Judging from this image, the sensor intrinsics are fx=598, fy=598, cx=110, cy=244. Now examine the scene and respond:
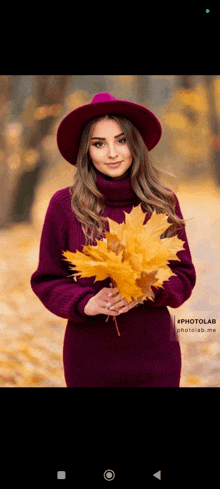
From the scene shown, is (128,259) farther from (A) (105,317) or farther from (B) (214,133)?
(B) (214,133)

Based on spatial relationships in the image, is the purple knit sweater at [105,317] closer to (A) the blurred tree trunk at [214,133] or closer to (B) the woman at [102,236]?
Answer: (B) the woman at [102,236]

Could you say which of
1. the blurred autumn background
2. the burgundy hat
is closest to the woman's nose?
the burgundy hat

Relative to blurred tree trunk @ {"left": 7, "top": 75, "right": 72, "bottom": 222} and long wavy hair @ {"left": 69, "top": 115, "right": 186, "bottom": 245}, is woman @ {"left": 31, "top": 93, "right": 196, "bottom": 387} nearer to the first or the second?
long wavy hair @ {"left": 69, "top": 115, "right": 186, "bottom": 245}

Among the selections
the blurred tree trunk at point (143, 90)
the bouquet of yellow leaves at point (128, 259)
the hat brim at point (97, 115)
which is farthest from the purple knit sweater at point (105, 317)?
the blurred tree trunk at point (143, 90)

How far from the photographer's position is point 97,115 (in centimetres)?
198

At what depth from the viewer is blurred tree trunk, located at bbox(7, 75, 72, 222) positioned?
9.15 feet

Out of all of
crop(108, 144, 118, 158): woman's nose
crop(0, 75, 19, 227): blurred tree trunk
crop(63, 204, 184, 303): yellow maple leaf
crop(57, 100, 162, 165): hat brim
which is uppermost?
crop(0, 75, 19, 227): blurred tree trunk

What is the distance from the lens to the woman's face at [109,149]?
1.97 m

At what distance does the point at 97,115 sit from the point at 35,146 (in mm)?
1177

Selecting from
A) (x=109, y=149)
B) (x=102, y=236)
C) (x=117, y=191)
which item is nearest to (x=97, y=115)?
(x=109, y=149)

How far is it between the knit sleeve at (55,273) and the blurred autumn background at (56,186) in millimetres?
841

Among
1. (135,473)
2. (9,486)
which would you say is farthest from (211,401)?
(9,486)

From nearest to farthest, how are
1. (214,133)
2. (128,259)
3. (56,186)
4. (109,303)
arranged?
(128,259) < (109,303) < (214,133) < (56,186)
